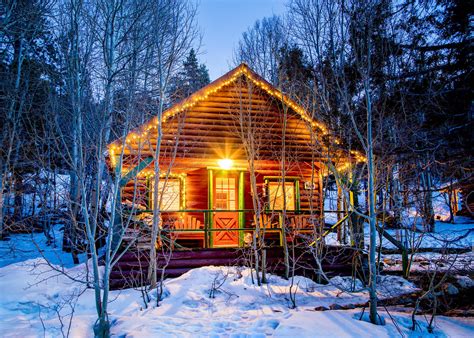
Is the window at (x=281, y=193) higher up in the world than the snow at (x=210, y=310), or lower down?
higher up

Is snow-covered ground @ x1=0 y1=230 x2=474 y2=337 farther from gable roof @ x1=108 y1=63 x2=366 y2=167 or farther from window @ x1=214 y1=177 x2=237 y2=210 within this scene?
gable roof @ x1=108 y1=63 x2=366 y2=167

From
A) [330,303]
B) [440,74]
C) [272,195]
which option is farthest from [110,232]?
[272,195]

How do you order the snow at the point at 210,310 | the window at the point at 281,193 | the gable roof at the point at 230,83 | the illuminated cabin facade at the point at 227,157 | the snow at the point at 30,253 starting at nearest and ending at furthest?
the snow at the point at 210,310, the gable roof at the point at 230,83, the illuminated cabin facade at the point at 227,157, the snow at the point at 30,253, the window at the point at 281,193

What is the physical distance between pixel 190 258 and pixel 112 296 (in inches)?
90.6

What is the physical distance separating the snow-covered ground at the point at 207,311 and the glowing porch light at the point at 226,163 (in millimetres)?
3661

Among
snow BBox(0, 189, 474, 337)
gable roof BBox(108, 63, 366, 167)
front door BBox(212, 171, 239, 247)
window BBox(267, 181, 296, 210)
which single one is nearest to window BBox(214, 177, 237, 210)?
front door BBox(212, 171, 239, 247)

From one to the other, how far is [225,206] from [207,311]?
6169 millimetres

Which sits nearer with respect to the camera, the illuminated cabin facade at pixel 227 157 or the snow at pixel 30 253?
the illuminated cabin facade at pixel 227 157

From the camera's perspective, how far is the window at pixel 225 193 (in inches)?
489

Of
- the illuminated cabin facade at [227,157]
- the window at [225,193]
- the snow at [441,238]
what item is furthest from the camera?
the window at [225,193]

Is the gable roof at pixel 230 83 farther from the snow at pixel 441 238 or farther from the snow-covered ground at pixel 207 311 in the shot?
the snow-covered ground at pixel 207 311

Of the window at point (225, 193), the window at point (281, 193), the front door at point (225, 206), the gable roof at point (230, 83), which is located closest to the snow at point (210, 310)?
the front door at point (225, 206)

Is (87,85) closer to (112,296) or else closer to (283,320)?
(112,296)

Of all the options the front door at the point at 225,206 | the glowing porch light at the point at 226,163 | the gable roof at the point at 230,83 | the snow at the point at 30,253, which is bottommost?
the snow at the point at 30,253
